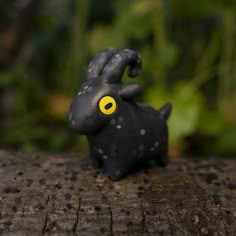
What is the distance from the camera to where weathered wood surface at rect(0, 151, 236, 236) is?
0.84 meters

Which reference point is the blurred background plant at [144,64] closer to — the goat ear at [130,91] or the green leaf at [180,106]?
the green leaf at [180,106]

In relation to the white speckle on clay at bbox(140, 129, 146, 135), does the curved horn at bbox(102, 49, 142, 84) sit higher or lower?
higher

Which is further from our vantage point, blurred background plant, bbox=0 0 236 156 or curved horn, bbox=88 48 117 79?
blurred background plant, bbox=0 0 236 156

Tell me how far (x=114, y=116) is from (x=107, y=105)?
0.03 meters

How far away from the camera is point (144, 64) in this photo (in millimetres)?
1938

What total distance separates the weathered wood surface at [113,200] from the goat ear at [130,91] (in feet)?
0.57

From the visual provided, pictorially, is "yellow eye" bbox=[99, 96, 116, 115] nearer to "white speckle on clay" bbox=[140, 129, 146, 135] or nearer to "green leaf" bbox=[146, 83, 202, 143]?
"white speckle on clay" bbox=[140, 129, 146, 135]

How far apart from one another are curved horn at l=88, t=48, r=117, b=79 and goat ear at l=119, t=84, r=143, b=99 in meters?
0.06

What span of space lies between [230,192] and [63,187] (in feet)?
1.06

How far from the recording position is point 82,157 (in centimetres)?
119

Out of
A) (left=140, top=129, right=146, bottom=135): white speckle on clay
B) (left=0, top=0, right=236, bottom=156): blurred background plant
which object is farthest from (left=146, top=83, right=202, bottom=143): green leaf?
(left=140, top=129, right=146, bottom=135): white speckle on clay

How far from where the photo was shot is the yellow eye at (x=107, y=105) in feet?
3.22

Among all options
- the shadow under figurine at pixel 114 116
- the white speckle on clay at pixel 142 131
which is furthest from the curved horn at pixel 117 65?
the white speckle on clay at pixel 142 131

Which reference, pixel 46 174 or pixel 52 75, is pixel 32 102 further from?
pixel 46 174
